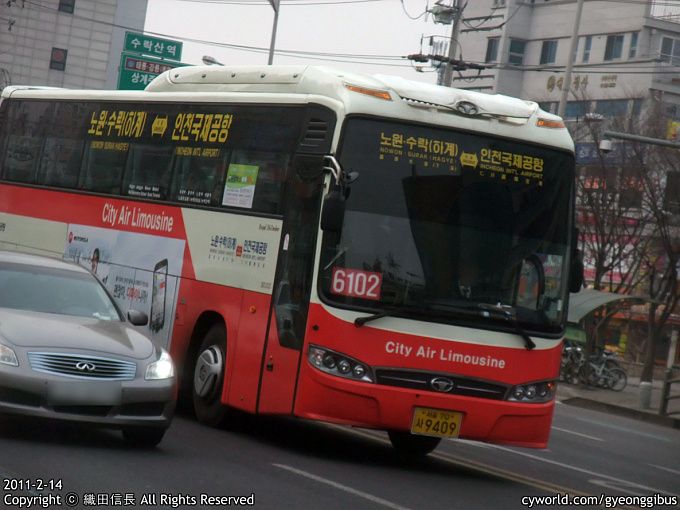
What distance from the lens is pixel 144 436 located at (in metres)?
11.2

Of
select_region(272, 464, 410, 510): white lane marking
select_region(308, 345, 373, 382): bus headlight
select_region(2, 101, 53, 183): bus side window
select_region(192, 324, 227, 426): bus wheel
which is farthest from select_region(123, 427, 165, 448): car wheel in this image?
select_region(2, 101, 53, 183): bus side window

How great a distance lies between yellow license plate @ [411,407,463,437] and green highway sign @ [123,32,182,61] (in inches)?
1224

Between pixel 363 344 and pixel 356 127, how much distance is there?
1.99m

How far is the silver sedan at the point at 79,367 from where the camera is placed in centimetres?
1053

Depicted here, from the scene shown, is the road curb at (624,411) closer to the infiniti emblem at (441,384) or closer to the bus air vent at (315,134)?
the infiniti emblem at (441,384)

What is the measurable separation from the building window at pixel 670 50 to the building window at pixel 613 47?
2300mm

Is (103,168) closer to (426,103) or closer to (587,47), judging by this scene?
(426,103)

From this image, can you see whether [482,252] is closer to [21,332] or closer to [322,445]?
[322,445]

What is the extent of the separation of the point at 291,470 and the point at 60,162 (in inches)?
291

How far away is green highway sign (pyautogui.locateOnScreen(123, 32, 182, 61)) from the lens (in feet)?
136

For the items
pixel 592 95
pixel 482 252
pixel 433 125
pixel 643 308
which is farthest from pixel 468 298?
pixel 592 95

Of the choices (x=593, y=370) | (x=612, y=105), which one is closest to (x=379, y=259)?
(x=593, y=370)

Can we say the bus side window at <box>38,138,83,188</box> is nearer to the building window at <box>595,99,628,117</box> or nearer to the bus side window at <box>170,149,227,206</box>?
the bus side window at <box>170,149,227,206</box>

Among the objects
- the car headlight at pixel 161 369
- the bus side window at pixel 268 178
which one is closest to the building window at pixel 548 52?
the bus side window at pixel 268 178
